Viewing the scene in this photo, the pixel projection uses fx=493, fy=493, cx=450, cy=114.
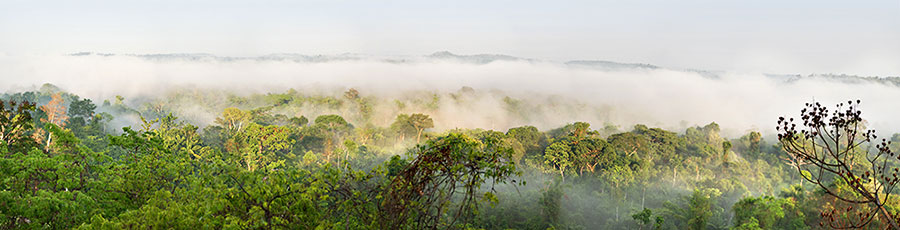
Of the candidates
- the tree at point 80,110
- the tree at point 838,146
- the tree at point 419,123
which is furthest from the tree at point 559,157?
the tree at point 80,110

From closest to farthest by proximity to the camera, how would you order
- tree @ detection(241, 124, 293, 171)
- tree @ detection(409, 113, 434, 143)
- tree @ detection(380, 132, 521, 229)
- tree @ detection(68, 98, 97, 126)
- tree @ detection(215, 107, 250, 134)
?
tree @ detection(380, 132, 521, 229) < tree @ detection(241, 124, 293, 171) < tree @ detection(68, 98, 97, 126) < tree @ detection(215, 107, 250, 134) < tree @ detection(409, 113, 434, 143)

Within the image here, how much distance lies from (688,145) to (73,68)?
188 metres

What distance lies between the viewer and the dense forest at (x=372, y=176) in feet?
19.8

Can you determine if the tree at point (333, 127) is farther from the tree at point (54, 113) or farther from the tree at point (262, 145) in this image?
the tree at point (54, 113)

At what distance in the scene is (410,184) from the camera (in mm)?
5512

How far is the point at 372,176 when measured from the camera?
7.30m

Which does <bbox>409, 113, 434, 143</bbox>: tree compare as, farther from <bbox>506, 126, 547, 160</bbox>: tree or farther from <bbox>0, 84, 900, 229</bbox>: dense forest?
<bbox>506, 126, 547, 160</bbox>: tree

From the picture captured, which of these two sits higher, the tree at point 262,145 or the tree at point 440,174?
the tree at point 440,174

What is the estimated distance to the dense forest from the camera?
6.04m

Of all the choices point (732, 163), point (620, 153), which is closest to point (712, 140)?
point (732, 163)

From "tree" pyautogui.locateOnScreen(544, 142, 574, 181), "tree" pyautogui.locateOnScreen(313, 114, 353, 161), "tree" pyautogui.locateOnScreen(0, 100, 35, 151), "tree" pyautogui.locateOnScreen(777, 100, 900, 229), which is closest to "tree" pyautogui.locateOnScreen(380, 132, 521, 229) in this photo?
"tree" pyautogui.locateOnScreen(777, 100, 900, 229)

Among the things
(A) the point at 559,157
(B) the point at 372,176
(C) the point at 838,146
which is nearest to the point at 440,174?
(B) the point at 372,176

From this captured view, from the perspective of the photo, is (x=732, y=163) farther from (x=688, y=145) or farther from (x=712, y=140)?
(x=712, y=140)

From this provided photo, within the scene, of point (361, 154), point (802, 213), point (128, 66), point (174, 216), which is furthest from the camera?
point (128, 66)
